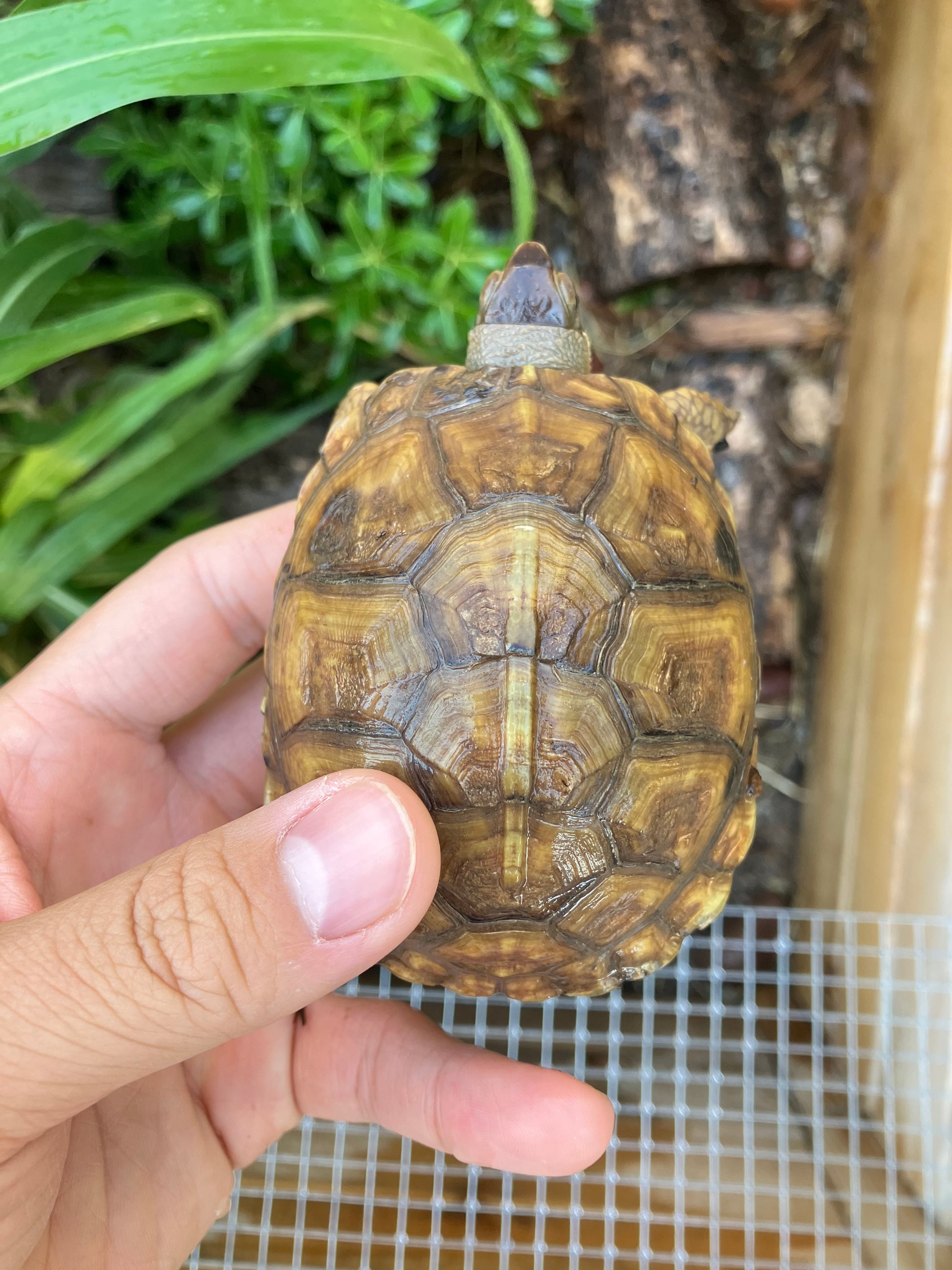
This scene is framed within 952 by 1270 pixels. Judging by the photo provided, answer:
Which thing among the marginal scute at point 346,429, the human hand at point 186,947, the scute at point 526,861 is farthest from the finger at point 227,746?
the scute at point 526,861

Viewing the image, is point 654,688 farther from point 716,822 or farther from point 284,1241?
point 284,1241

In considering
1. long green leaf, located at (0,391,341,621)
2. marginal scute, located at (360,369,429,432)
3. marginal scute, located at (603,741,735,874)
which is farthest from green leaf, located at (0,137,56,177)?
marginal scute, located at (603,741,735,874)

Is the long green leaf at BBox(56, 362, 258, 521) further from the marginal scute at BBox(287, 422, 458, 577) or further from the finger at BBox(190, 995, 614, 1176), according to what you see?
the finger at BBox(190, 995, 614, 1176)

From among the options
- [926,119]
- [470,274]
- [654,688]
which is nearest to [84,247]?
[470,274]

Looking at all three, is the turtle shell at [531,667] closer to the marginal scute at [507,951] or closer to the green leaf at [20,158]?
the marginal scute at [507,951]

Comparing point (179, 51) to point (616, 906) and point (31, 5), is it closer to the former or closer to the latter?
point (31, 5)

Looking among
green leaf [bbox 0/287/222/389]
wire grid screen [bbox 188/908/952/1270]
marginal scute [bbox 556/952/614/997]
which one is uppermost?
green leaf [bbox 0/287/222/389]

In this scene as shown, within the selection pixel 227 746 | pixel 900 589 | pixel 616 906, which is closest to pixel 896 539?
pixel 900 589
